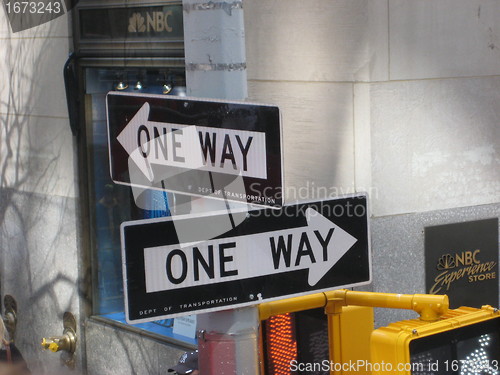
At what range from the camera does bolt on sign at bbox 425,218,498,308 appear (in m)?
6.82

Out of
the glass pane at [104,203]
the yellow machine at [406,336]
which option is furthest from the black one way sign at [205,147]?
the glass pane at [104,203]

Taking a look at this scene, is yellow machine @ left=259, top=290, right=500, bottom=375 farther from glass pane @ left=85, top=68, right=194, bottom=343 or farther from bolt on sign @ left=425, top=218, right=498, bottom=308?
glass pane @ left=85, top=68, right=194, bottom=343

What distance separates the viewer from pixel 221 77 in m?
3.38

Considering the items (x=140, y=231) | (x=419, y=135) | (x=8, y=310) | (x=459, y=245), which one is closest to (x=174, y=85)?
(x=419, y=135)

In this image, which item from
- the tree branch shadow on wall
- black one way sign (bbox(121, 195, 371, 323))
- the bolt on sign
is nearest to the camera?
black one way sign (bbox(121, 195, 371, 323))

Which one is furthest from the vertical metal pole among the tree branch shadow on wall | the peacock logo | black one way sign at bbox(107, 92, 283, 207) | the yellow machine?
the tree branch shadow on wall

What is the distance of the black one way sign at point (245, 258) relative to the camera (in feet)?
10.9

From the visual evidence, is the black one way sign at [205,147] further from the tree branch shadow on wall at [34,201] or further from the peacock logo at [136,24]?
the tree branch shadow on wall at [34,201]

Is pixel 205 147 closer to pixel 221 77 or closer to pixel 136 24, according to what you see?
pixel 221 77

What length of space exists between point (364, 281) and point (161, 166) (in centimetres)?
94

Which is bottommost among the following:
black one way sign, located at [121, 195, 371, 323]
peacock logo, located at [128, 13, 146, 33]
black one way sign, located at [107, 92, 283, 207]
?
black one way sign, located at [121, 195, 371, 323]

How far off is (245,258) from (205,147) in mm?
445

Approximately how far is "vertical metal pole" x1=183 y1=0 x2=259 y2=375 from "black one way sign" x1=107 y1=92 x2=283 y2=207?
83mm

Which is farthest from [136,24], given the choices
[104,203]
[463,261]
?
[463,261]
